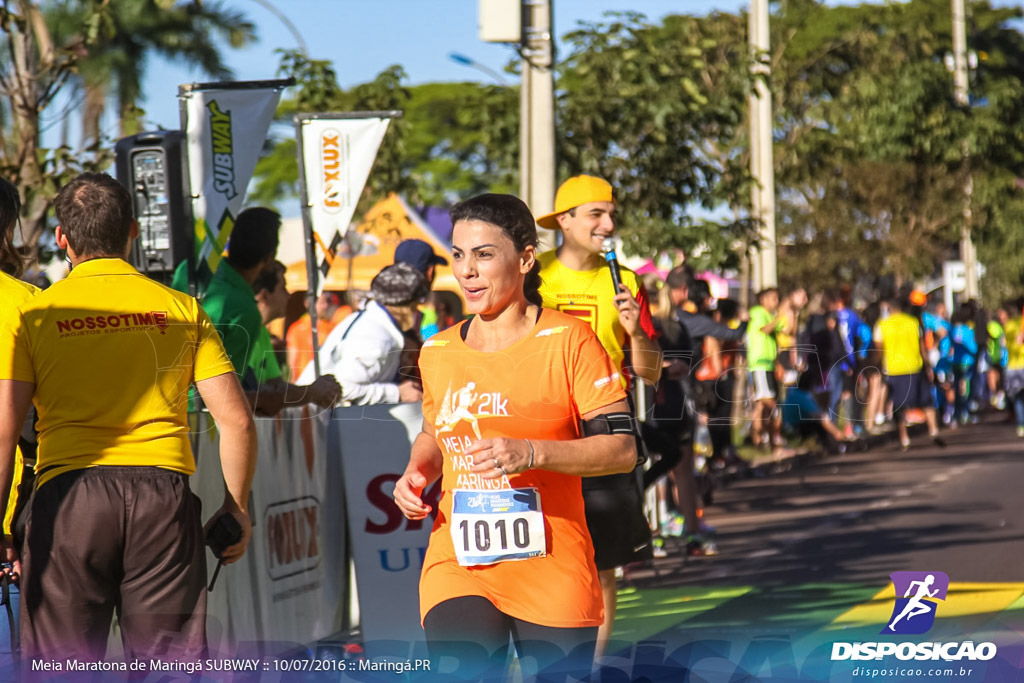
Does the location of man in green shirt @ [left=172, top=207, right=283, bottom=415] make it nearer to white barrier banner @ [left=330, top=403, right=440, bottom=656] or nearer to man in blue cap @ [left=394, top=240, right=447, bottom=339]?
white barrier banner @ [left=330, top=403, right=440, bottom=656]

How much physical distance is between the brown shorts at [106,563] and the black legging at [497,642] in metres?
0.79

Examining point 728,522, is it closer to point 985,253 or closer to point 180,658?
point 180,658

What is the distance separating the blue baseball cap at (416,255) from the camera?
797cm

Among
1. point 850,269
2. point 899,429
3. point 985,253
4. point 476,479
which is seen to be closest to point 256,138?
point 476,479

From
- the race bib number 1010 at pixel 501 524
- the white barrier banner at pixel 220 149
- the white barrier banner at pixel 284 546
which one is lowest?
the white barrier banner at pixel 284 546

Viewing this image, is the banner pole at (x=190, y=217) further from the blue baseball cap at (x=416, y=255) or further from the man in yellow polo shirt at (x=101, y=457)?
the man in yellow polo shirt at (x=101, y=457)

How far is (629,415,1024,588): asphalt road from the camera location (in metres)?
9.43

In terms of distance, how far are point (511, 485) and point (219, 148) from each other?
3843mm

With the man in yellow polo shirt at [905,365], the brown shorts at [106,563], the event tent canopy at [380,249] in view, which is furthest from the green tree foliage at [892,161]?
the brown shorts at [106,563]

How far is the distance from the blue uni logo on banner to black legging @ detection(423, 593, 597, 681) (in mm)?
1349

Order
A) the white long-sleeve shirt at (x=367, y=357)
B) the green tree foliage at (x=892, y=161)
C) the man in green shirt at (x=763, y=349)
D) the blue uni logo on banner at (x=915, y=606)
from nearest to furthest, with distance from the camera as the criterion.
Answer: the blue uni logo on banner at (x=915, y=606)
the white long-sleeve shirt at (x=367, y=357)
the man in green shirt at (x=763, y=349)
the green tree foliage at (x=892, y=161)

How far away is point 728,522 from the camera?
12320 millimetres

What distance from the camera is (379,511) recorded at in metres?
7.26

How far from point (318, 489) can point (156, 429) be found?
2.89 m
